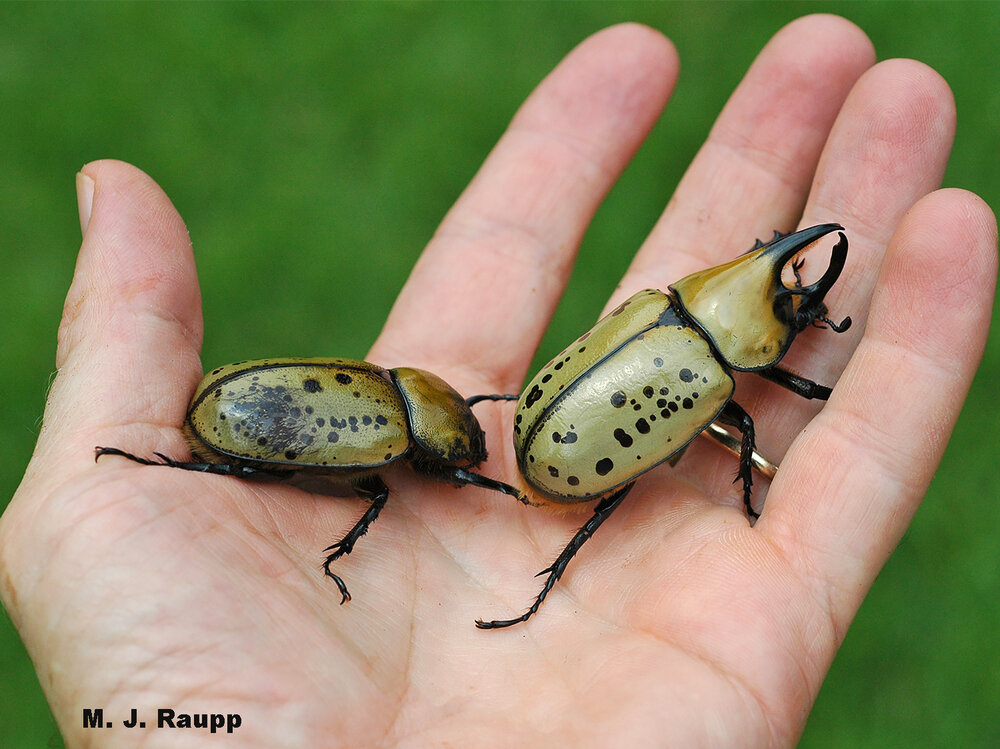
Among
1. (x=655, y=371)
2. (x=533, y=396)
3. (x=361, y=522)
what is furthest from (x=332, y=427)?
(x=655, y=371)

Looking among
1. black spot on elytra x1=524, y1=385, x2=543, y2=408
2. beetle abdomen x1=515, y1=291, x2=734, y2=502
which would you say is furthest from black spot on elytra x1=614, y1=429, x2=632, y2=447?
black spot on elytra x1=524, y1=385, x2=543, y2=408

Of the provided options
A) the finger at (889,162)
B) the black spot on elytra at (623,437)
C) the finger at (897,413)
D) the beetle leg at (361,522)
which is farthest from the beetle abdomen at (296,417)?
the finger at (889,162)

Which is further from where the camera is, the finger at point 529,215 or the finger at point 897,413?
the finger at point 529,215

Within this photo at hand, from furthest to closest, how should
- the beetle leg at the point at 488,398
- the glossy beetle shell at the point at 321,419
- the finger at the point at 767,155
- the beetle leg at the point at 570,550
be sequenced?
the finger at the point at 767,155 → the beetle leg at the point at 488,398 → the glossy beetle shell at the point at 321,419 → the beetle leg at the point at 570,550

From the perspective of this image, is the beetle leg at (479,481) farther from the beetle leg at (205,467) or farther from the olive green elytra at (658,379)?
the beetle leg at (205,467)

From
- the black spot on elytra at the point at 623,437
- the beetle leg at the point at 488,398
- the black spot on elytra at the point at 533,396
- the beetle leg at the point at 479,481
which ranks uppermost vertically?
the black spot on elytra at the point at 623,437

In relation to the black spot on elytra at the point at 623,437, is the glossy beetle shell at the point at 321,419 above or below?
below

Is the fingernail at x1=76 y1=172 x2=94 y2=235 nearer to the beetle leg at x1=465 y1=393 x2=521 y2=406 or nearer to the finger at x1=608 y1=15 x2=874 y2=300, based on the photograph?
the beetle leg at x1=465 y1=393 x2=521 y2=406

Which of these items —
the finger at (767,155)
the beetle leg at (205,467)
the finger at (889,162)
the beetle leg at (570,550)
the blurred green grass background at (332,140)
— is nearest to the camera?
the beetle leg at (205,467)

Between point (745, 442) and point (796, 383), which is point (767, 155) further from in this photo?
point (745, 442)
